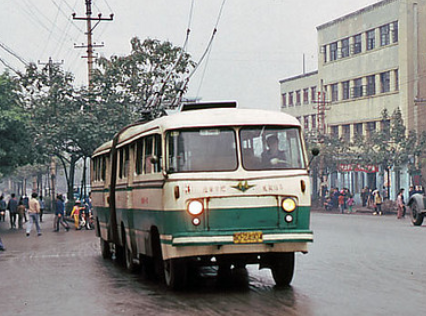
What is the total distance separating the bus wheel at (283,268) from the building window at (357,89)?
194ft

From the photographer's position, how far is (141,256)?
15.8 m

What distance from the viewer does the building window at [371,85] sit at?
68.9 m

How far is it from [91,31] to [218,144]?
1425 inches

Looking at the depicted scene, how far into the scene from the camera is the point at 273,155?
12797 mm

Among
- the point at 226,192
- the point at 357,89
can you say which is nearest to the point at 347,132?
the point at 357,89

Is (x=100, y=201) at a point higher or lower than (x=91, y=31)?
lower

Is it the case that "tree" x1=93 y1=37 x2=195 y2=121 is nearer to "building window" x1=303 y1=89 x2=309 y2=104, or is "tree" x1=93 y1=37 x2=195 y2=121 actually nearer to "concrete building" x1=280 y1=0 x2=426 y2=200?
"concrete building" x1=280 y1=0 x2=426 y2=200

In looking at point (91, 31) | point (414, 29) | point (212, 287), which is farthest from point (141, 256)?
point (414, 29)

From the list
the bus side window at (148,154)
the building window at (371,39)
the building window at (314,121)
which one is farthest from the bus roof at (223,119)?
the building window at (314,121)

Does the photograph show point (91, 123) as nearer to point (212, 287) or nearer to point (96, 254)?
point (96, 254)

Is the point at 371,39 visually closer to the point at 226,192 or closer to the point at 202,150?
the point at 202,150

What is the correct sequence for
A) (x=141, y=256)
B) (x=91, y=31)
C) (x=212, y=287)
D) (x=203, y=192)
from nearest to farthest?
(x=203, y=192), (x=212, y=287), (x=141, y=256), (x=91, y=31)

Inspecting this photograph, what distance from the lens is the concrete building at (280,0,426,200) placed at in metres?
63.3

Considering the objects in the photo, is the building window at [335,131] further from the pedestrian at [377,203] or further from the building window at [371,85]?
the pedestrian at [377,203]
